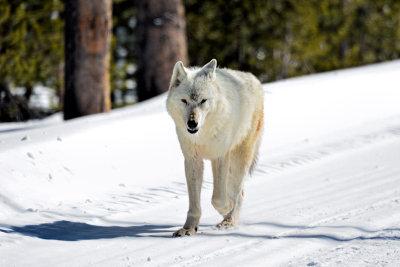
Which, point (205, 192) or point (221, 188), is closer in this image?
point (221, 188)

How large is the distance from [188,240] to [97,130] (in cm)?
312

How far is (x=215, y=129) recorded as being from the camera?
5.08 metres

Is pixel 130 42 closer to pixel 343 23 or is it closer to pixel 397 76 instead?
pixel 343 23

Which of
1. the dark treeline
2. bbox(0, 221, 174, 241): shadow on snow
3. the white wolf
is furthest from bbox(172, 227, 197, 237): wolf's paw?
the dark treeline

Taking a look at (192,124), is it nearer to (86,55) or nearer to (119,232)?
(119,232)

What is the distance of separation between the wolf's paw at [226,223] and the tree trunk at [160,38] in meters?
5.72

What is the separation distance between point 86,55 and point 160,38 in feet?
5.62

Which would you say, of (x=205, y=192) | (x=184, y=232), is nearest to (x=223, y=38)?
(x=205, y=192)

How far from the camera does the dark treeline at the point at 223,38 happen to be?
13836 millimetres

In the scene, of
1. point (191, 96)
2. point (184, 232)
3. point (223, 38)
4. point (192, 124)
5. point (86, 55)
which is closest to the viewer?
point (192, 124)

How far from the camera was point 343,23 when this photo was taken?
2475 centimetres

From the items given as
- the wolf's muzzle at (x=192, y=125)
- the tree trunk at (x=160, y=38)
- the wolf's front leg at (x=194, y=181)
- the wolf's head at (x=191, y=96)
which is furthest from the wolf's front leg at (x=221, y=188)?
the tree trunk at (x=160, y=38)

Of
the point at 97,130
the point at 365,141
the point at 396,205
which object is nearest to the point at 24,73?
the point at 97,130

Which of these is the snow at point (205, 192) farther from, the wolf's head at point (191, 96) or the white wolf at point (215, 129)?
the wolf's head at point (191, 96)
